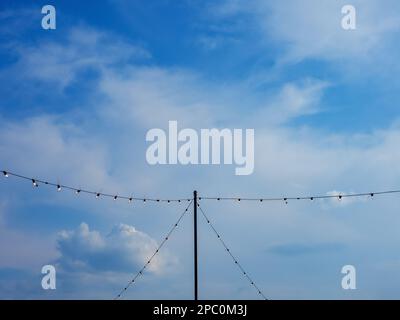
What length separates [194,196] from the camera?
19438mm
